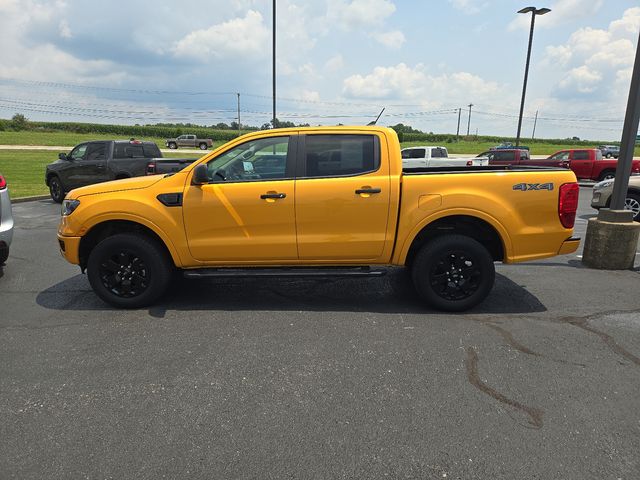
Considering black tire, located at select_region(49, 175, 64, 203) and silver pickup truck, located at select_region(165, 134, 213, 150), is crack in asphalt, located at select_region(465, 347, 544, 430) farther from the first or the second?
silver pickup truck, located at select_region(165, 134, 213, 150)

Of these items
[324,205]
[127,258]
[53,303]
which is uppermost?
[324,205]

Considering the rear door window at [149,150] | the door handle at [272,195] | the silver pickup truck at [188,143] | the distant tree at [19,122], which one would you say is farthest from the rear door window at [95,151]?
the distant tree at [19,122]

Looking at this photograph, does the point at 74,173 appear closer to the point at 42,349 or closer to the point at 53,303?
the point at 53,303

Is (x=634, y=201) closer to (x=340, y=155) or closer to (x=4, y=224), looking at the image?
(x=340, y=155)

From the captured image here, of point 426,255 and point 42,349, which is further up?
point 426,255

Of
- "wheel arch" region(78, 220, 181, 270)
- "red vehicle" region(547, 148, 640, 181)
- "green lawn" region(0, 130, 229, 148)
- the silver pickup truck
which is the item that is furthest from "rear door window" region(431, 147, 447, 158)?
the silver pickup truck

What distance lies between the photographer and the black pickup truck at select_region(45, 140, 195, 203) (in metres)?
12.5

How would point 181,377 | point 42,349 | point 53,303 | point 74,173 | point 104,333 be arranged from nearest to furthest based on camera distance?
point 181,377 < point 42,349 < point 104,333 < point 53,303 < point 74,173

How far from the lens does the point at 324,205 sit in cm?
426

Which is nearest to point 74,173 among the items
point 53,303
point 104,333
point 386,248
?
point 53,303

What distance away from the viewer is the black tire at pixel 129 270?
14.5ft

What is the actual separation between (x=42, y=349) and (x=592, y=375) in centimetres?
434

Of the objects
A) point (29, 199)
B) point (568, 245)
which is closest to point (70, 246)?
point (568, 245)

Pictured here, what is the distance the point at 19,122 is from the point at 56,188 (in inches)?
3197
